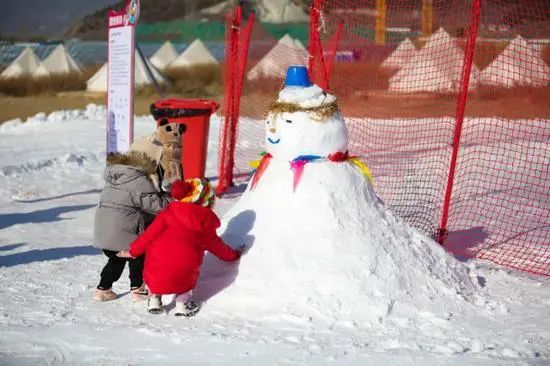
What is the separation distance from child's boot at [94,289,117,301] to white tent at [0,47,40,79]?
2291 centimetres

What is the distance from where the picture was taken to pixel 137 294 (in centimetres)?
485

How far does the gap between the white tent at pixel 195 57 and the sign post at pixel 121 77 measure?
67.1 ft

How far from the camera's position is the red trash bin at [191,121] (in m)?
8.35

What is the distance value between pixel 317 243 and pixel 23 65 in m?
24.8

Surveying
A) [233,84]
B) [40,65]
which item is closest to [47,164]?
[233,84]

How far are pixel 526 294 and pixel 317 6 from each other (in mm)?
3529

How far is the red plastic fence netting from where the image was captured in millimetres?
6855

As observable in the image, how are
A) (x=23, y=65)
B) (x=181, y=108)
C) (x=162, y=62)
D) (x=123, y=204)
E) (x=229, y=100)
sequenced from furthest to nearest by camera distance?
1. (x=162, y=62)
2. (x=23, y=65)
3. (x=229, y=100)
4. (x=181, y=108)
5. (x=123, y=204)

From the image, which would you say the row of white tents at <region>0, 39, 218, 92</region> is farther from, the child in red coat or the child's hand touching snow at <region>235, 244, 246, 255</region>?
the child in red coat

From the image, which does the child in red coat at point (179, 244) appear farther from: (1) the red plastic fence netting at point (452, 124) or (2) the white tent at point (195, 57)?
(2) the white tent at point (195, 57)

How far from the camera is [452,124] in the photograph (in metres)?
13.6

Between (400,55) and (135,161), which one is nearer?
(135,161)

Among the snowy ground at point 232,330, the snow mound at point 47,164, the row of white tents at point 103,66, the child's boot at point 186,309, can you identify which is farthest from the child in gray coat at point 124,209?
the row of white tents at point 103,66

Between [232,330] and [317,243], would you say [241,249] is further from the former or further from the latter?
[232,330]
